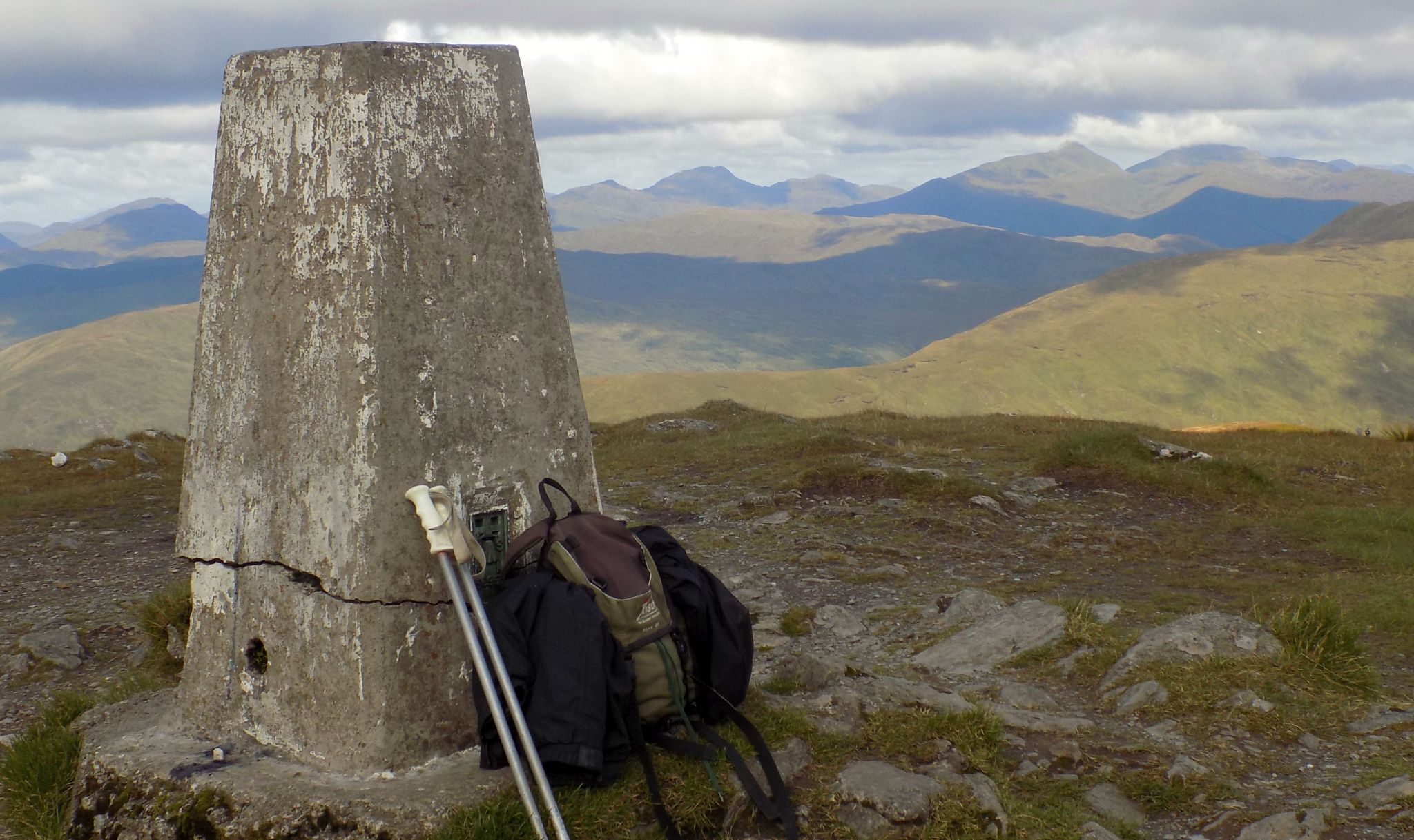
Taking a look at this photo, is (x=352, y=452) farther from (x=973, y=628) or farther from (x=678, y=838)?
(x=973, y=628)

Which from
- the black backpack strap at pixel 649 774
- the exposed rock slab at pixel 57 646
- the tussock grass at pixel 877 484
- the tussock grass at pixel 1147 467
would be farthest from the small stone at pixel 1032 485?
the exposed rock slab at pixel 57 646

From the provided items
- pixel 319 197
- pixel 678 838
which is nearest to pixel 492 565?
pixel 678 838

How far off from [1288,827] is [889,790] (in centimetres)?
183

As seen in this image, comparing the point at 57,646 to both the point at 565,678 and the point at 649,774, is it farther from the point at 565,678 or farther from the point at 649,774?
the point at 649,774

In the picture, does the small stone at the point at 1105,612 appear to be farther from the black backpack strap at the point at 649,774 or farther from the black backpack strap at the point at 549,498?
the black backpack strap at the point at 549,498

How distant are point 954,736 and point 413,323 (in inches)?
138

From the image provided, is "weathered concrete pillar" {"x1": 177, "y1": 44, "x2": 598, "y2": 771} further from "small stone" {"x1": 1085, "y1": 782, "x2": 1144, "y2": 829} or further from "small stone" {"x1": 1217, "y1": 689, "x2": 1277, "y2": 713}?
"small stone" {"x1": 1217, "y1": 689, "x2": 1277, "y2": 713}

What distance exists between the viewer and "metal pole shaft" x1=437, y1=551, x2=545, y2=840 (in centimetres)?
410

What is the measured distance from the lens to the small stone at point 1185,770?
16.8 ft

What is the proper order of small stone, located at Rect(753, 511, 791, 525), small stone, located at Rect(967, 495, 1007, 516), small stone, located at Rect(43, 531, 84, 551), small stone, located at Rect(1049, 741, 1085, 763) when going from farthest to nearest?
small stone, located at Rect(967, 495, 1007, 516) → small stone, located at Rect(753, 511, 791, 525) → small stone, located at Rect(43, 531, 84, 551) → small stone, located at Rect(1049, 741, 1085, 763)

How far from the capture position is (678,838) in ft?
Result: 14.0

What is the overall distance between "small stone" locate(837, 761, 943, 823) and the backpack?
379mm

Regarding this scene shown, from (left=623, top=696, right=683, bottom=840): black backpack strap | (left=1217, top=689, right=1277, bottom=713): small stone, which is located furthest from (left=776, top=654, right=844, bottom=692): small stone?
(left=1217, top=689, right=1277, bottom=713): small stone

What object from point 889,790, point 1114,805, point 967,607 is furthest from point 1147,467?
point 889,790
